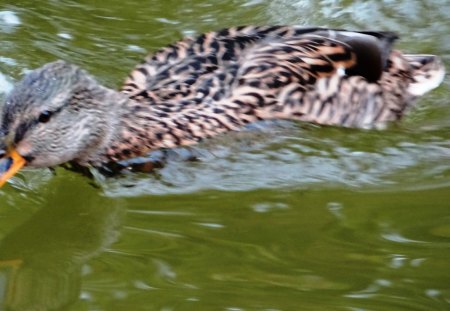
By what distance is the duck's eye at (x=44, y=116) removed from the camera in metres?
6.87

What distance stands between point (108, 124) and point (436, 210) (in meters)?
2.07

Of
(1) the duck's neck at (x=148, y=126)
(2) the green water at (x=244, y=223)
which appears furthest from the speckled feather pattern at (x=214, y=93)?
(2) the green water at (x=244, y=223)

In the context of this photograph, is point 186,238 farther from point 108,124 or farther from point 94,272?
point 108,124

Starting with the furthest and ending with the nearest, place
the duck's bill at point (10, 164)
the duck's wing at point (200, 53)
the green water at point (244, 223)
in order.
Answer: the duck's wing at point (200, 53)
the duck's bill at point (10, 164)
the green water at point (244, 223)

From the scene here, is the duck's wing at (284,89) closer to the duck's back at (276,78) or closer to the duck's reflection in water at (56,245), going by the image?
the duck's back at (276,78)

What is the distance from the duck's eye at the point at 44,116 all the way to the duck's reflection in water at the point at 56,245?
0.47m

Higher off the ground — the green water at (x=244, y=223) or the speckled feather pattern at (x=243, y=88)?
the speckled feather pattern at (x=243, y=88)

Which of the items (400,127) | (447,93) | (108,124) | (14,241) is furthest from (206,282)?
(447,93)

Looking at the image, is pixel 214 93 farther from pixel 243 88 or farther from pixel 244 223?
pixel 244 223

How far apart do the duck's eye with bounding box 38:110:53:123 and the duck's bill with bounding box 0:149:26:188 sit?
25 centimetres

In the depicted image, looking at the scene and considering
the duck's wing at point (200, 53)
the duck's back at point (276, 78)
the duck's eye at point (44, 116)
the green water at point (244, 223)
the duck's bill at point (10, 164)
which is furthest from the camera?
the duck's wing at point (200, 53)

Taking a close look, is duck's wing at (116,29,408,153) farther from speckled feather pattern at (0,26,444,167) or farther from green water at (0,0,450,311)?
green water at (0,0,450,311)

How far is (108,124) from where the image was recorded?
7398mm

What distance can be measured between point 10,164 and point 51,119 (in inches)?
15.2
